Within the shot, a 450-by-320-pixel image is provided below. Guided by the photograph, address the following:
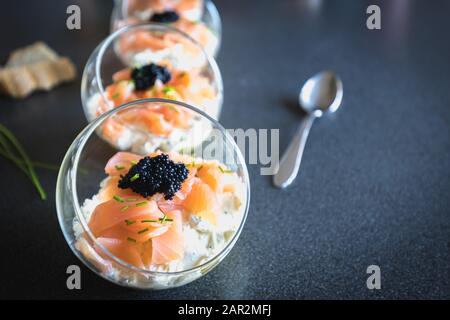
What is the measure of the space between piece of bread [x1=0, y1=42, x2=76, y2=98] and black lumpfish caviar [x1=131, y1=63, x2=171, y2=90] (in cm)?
37

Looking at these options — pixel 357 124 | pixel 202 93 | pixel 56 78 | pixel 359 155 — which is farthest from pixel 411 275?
pixel 56 78

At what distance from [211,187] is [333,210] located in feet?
1.25

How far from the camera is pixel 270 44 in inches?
80.4

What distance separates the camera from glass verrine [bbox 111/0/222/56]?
5.98 feet

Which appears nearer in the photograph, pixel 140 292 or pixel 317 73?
pixel 140 292

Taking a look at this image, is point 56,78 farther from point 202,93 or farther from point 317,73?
point 317,73

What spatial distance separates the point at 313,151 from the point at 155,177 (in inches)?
23.6

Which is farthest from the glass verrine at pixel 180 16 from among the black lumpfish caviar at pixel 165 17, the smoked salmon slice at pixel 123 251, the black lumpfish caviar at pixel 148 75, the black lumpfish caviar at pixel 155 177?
the smoked salmon slice at pixel 123 251

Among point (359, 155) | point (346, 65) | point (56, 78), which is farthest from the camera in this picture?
point (346, 65)

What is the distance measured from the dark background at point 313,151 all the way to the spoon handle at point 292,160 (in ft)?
0.09

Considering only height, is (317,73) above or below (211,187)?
above

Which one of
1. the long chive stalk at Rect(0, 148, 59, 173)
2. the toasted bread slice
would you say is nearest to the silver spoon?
the long chive stalk at Rect(0, 148, 59, 173)

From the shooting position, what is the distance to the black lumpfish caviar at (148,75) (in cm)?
154
